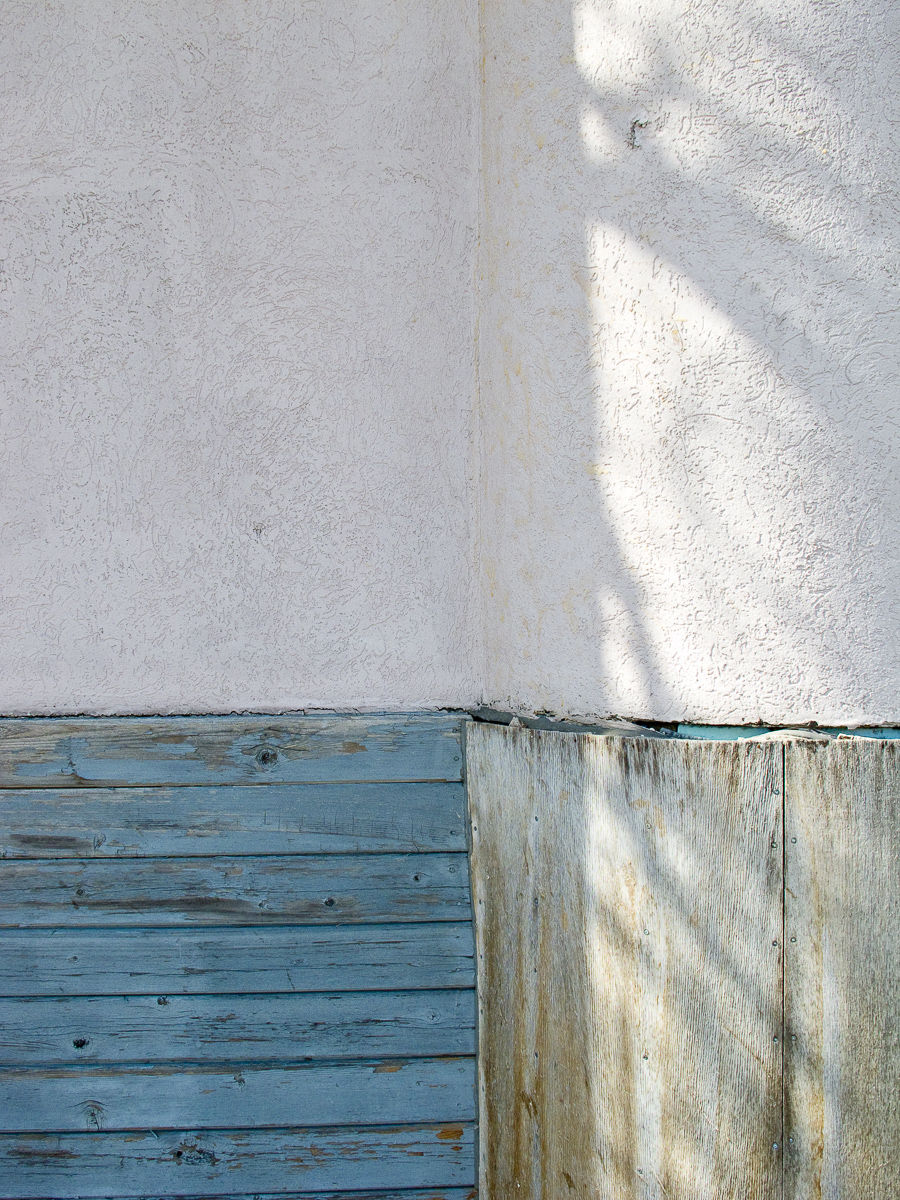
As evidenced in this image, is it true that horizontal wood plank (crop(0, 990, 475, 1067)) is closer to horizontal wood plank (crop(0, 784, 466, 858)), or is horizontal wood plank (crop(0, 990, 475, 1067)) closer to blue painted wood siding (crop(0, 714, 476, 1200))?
blue painted wood siding (crop(0, 714, 476, 1200))

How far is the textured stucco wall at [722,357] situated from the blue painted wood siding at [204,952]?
0.58 metres

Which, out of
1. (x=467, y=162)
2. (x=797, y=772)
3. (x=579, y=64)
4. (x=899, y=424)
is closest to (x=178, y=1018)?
(x=797, y=772)

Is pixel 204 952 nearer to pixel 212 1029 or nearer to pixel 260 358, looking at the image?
pixel 212 1029

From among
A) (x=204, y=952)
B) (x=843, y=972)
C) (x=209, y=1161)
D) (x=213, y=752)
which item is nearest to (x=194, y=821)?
(x=213, y=752)

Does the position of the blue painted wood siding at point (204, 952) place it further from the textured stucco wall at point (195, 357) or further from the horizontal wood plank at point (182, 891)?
the textured stucco wall at point (195, 357)

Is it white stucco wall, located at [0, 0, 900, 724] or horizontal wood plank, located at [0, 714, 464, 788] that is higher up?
white stucco wall, located at [0, 0, 900, 724]

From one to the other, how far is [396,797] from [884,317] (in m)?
1.29

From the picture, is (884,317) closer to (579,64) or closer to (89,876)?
(579,64)

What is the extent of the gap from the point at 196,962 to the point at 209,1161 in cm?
43

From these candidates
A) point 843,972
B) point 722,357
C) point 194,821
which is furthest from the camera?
point 194,821

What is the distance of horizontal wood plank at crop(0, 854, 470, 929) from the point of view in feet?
5.84

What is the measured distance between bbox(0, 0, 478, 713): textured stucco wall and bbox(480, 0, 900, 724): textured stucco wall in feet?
1.48

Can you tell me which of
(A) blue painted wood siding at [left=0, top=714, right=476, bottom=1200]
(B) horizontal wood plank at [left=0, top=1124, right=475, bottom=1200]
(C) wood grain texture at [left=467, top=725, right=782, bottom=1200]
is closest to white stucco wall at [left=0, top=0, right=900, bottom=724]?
(A) blue painted wood siding at [left=0, top=714, right=476, bottom=1200]

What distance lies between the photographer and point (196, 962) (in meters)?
1.78
